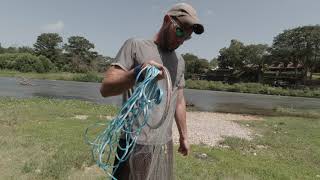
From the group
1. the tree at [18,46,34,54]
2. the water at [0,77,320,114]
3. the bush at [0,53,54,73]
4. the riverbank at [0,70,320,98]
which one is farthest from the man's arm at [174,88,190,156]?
the tree at [18,46,34,54]

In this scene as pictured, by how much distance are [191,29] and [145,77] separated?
0.56 meters

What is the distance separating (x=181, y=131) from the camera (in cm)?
361

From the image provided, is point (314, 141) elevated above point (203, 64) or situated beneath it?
situated beneath

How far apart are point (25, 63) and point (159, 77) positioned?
104m

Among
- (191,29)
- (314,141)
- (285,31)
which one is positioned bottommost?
(314,141)

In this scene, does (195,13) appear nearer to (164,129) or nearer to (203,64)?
(164,129)

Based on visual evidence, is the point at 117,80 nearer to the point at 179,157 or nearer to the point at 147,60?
the point at 147,60

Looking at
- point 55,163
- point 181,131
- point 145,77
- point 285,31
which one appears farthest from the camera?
point 285,31

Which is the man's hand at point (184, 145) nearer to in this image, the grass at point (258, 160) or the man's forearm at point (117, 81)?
the man's forearm at point (117, 81)

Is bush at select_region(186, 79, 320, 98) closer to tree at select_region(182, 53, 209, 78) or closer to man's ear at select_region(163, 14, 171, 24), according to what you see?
tree at select_region(182, 53, 209, 78)

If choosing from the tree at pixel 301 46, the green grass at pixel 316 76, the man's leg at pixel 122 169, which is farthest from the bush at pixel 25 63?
the man's leg at pixel 122 169

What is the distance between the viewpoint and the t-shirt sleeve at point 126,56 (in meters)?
2.89

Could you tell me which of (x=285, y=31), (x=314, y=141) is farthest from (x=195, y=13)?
(x=285, y=31)

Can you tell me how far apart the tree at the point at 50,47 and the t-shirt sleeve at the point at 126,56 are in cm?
11370
